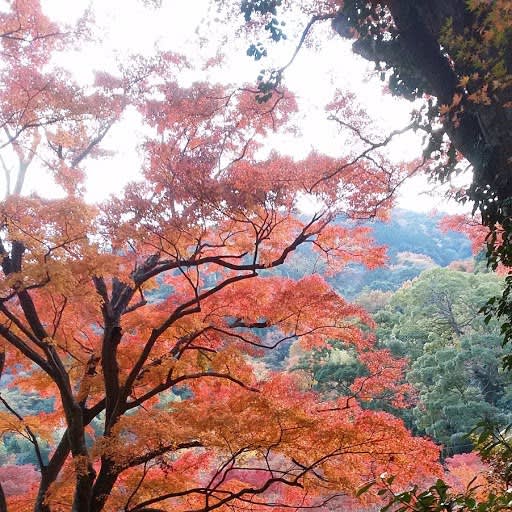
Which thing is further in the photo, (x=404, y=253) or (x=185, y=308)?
(x=404, y=253)

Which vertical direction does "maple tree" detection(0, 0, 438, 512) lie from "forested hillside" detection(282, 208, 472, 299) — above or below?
below

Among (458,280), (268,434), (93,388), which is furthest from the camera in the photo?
(458,280)

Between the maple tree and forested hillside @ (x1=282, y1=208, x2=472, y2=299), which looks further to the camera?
forested hillside @ (x1=282, y1=208, x2=472, y2=299)

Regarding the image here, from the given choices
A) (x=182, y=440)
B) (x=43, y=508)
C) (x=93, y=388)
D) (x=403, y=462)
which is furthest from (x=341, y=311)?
(x=43, y=508)

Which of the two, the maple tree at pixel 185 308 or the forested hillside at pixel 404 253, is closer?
the maple tree at pixel 185 308

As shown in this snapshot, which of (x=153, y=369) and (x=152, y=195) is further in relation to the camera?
(x=153, y=369)

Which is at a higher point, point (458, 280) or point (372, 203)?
point (458, 280)

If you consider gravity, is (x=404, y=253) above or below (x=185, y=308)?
above

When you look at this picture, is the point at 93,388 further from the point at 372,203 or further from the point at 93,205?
the point at 372,203

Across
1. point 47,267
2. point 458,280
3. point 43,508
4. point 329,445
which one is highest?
point 458,280

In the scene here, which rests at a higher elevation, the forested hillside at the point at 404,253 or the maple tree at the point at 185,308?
the forested hillside at the point at 404,253

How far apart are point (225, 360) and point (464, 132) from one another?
3.88 meters

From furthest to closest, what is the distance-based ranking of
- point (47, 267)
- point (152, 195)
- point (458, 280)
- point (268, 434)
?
point (458, 280), point (152, 195), point (268, 434), point (47, 267)

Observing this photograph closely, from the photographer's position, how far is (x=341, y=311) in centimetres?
582
